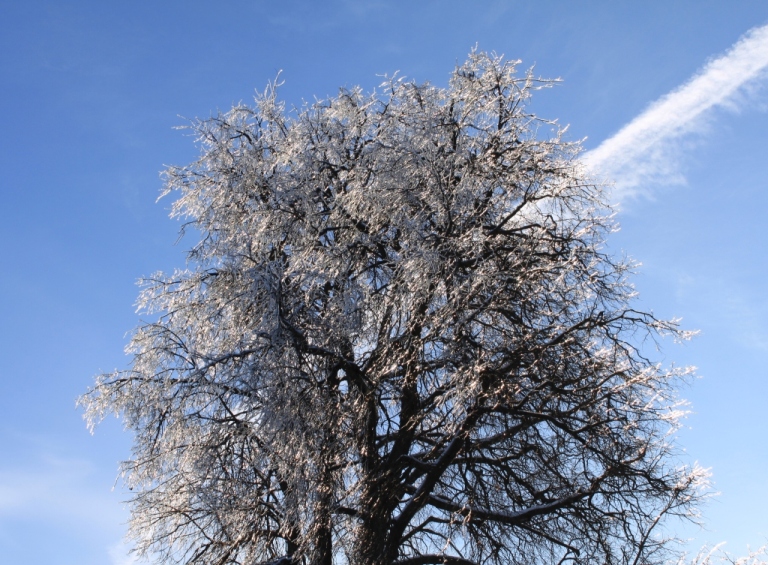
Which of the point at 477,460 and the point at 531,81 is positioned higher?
the point at 531,81

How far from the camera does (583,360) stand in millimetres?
8422

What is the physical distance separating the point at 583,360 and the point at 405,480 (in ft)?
7.83

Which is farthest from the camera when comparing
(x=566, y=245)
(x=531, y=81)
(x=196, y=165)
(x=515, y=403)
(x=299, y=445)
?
(x=196, y=165)

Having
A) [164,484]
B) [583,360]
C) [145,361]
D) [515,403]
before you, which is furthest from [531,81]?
[164,484]

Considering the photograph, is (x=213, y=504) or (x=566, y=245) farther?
(x=566, y=245)

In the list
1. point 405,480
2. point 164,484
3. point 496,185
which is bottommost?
point 405,480

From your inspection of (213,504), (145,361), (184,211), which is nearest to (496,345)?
(213,504)

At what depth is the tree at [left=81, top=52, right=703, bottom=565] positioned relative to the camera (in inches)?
313

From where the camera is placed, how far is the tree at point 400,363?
7.95 metres

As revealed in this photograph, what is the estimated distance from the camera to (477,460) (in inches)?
330

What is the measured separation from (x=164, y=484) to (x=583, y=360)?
18.3ft

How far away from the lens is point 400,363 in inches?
337

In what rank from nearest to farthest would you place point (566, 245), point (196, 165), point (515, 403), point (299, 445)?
point (515, 403) < point (299, 445) < point (566, 245) < point (196, 165)

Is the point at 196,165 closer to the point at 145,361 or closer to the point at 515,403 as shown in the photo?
the point at 145,361
